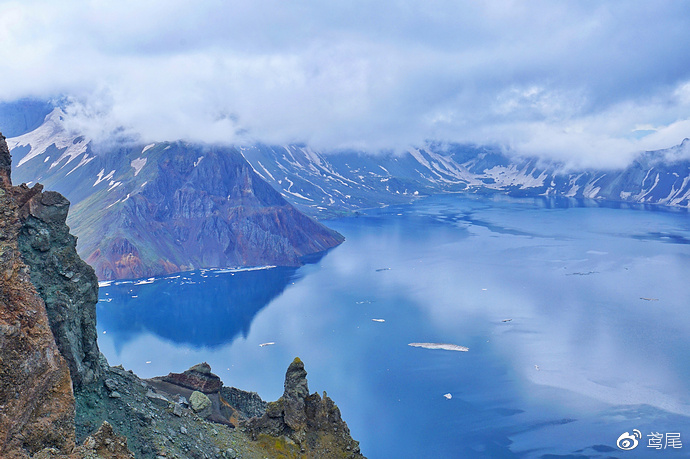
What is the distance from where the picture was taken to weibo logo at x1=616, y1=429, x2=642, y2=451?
42.8 meters

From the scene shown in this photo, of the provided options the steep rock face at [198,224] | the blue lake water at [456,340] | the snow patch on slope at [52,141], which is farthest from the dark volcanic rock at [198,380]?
the snow patch on slope at [52,141]

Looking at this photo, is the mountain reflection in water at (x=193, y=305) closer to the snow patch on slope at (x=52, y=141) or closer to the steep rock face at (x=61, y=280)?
the steep rock face at (x=61, y=280)

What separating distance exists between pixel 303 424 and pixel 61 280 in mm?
14391

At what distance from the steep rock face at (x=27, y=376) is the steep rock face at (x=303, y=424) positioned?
50.0ft

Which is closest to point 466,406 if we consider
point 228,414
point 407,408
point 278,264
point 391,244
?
point 407,408

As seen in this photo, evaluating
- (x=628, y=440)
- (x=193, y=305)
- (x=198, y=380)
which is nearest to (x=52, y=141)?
(x=193, y=305)

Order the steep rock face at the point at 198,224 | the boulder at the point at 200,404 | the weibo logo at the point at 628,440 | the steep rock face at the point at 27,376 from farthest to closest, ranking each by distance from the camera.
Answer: the steep rock face at the point at 198,224
the weibo logo at the point at 628,440
the boulder at the point at 200,404
the steep rock face at the point at 27,376

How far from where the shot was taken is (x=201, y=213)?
5689 inches

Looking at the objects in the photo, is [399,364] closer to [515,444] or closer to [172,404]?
[515,444]

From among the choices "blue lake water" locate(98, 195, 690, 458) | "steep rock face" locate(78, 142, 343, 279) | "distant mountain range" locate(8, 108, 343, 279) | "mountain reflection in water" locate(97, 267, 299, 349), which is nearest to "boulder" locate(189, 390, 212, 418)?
"blue lake water" locate(98, 195, 690, 458)

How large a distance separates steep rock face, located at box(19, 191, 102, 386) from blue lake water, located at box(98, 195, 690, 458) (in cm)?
3027

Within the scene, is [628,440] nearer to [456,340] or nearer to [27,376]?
[456,340]

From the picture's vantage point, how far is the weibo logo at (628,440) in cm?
4278

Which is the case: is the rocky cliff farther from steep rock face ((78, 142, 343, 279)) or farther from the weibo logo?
steep rock face ((78, 142, 343, 279))
